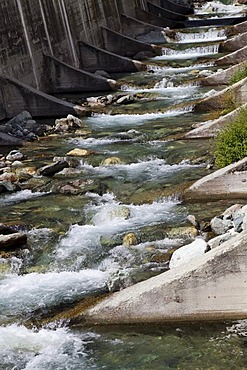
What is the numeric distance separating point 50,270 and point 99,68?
20662 mm

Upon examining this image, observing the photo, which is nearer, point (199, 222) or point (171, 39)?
point (199, 222)

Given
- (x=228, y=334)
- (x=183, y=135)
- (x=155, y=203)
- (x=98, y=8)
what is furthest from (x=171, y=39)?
(x=228, y=334)

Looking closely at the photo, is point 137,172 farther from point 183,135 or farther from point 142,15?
point 142,15

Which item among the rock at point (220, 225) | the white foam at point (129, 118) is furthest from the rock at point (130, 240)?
the white foam at point (129, 118)

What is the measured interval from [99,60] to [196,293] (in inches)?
902

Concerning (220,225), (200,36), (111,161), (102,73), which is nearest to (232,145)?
(220,225)

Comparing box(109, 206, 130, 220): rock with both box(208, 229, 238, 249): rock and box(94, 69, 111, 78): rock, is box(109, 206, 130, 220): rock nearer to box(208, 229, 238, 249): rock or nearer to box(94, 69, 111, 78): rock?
box(208, 229, 238, 249): rock

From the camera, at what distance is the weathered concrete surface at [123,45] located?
34.6 meters

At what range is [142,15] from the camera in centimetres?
4138

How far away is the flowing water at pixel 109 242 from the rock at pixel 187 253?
332mm

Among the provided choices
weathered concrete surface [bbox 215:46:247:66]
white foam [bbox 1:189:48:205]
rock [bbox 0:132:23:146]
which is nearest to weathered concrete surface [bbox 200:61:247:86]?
weathered concrete surface [bbox 215:46:247:66]

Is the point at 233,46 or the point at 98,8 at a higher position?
the point at 98,8

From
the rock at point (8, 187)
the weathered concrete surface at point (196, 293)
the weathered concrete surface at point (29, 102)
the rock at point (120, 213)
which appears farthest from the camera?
the weathered concrete surface at point (29, 102)

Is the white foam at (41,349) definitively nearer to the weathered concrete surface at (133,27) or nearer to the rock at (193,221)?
the rock at (193,221)
